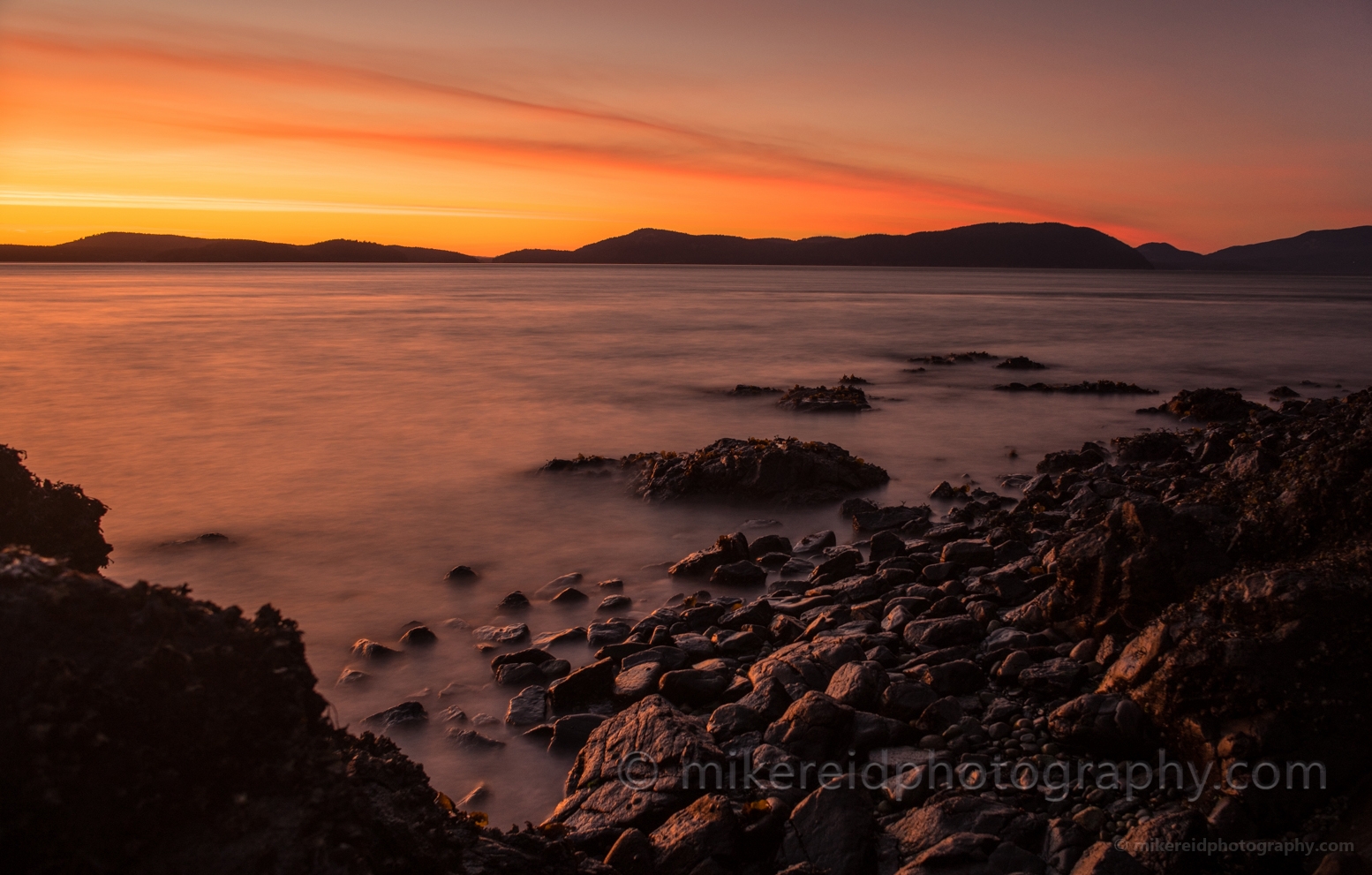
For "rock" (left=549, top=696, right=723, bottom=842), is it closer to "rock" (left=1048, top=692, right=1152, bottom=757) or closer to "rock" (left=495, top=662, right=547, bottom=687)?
"rock" (left=495, top=662, right=547, bottom=687)

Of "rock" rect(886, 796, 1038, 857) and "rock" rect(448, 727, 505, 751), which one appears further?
"rock" rect(448, 727, 505, 751)

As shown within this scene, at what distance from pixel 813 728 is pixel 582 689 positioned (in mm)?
2065

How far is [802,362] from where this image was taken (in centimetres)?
3256

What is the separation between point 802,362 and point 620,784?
28407 millimetres

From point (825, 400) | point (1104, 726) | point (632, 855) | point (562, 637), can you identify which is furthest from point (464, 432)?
point (1104, 726)

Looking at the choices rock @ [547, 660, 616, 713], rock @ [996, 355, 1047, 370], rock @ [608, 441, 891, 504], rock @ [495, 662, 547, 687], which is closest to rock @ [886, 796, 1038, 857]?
rock @ [547, 660, 616, 713]

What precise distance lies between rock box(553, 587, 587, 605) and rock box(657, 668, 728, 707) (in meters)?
2.72

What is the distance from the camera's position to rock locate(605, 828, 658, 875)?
432 centimetres

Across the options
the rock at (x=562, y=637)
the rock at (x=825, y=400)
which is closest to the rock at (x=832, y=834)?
the rock at (x=562, y=637)

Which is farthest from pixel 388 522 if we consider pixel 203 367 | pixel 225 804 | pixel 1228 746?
pixel 203 367

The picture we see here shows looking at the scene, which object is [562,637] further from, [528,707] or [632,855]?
[632,855]

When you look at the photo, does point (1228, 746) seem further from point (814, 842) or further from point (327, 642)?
point (327, 642)

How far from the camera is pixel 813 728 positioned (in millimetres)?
5340

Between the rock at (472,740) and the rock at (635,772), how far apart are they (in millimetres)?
837
